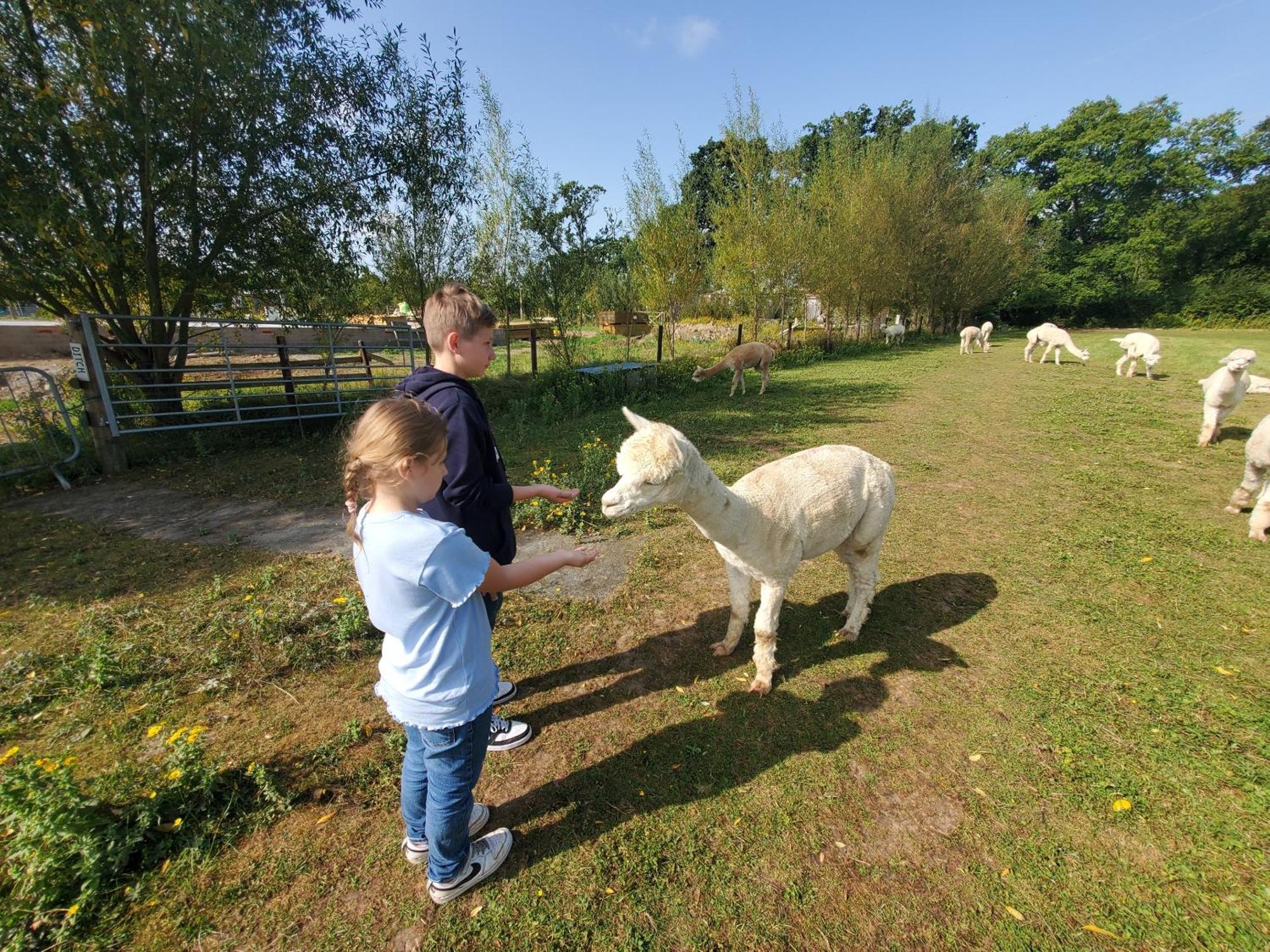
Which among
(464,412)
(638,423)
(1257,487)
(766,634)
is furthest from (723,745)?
(1257,487)

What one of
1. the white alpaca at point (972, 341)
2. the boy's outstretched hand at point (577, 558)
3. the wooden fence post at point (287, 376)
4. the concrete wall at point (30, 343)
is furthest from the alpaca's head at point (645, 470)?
the white alpaca at point (972, 341)

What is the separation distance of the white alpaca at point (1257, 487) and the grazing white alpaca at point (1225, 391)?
10.6 feet

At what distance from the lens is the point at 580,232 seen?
43.9ft

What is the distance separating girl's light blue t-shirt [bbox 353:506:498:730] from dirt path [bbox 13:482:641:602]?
2.60m

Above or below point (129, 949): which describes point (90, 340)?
above

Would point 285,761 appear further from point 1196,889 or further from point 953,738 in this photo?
point 1196,889

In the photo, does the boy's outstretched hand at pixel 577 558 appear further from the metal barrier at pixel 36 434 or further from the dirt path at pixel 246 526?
the metal barrier at pixel 36 434

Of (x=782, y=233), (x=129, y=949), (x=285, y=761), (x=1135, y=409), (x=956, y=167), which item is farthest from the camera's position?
(x=956, y=167)

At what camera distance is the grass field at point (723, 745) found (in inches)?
80.7

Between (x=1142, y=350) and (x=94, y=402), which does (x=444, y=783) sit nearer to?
(x=94, y=402)

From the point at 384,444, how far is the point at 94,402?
8546mm

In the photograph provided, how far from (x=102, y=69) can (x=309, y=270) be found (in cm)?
346

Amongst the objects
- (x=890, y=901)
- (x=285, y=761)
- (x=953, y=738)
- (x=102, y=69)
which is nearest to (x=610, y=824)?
(x=890, y=901)

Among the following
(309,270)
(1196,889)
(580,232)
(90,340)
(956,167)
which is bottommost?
(1196,889)
